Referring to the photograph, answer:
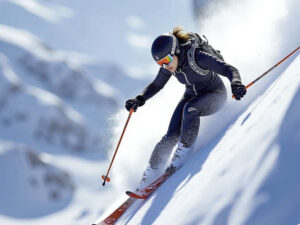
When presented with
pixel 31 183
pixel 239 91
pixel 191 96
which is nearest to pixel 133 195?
pixel 191 96

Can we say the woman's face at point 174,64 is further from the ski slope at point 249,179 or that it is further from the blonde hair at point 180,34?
the ski slope at point 249,179

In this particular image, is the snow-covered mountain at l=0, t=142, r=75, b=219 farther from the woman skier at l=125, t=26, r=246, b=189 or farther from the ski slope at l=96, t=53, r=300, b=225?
the ski slope at l=96, t=53, r=300, b=225

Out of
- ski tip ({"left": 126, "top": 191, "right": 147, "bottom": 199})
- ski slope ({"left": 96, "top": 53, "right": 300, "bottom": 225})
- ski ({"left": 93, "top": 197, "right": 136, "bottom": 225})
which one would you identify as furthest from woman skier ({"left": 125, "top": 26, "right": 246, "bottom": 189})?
ski slope ({"left": 96, "top": 53, "right": 300, "bottom": 225})

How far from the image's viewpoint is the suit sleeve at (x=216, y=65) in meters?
4.30

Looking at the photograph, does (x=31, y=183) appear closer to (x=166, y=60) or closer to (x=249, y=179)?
(x=166, y=60)

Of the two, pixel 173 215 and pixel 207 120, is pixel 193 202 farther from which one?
pixel 207 120

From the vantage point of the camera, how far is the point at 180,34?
15.8 feet

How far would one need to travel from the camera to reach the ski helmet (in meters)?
4.61

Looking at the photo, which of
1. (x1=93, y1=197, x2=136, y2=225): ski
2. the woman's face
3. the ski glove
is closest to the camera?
the woman's face

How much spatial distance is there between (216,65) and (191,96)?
2.80ft

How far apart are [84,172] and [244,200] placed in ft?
346

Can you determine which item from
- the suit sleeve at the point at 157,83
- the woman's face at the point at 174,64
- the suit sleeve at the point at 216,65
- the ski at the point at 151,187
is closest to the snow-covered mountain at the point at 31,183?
the suit sleeve at the point at 157,83

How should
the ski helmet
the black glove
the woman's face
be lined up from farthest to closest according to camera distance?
the woman's face < the ski helmet < the black glove

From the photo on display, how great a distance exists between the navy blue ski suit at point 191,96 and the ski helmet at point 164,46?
152 millimetres
